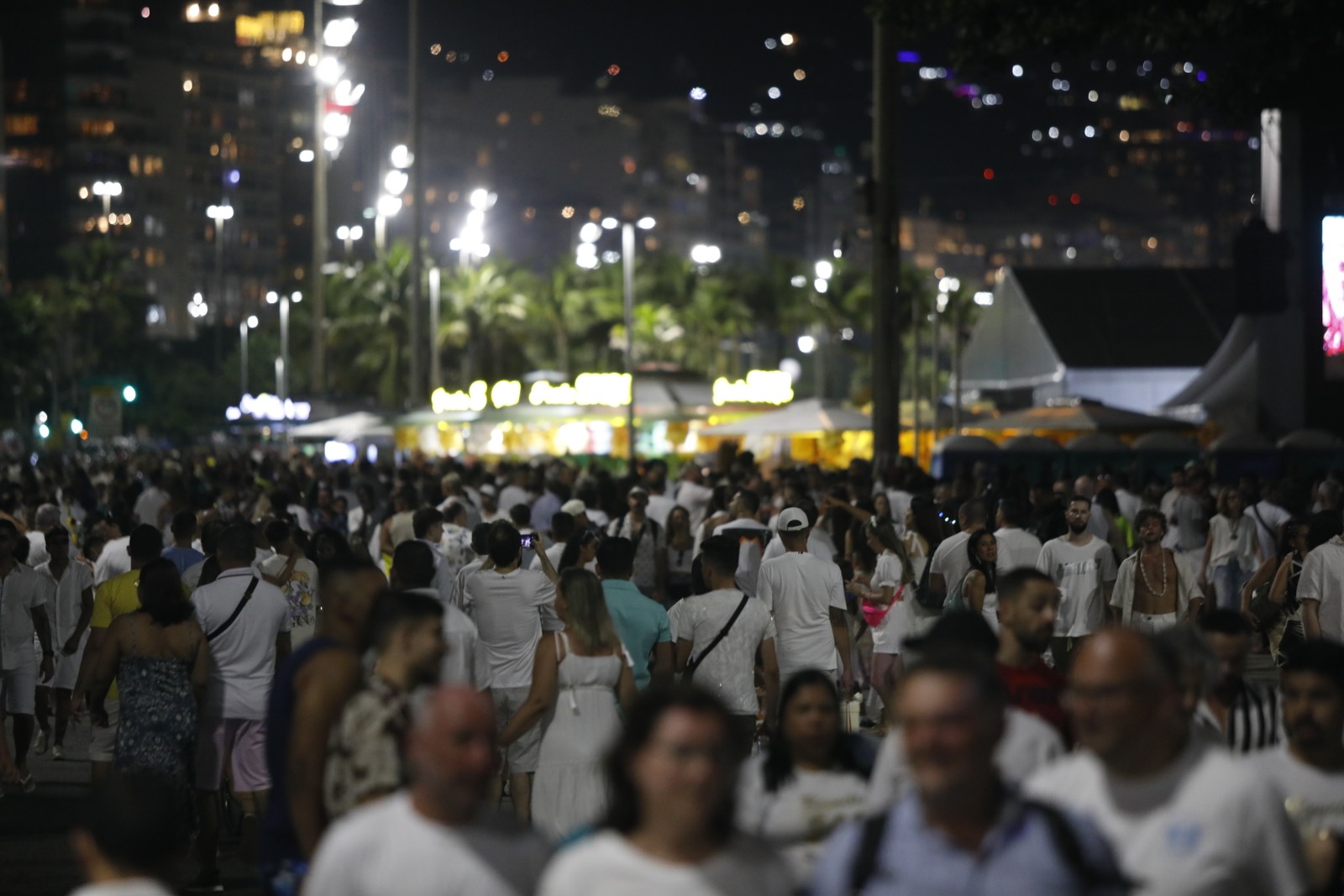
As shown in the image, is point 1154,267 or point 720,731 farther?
point 1154,267

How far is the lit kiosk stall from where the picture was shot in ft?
141

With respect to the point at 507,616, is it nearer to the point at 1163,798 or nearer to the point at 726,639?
the point at 726,639

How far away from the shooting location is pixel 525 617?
10352 millimetres

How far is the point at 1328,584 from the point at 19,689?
305 inches

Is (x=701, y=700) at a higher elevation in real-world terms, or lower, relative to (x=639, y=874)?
higher

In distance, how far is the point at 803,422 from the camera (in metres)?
37.5

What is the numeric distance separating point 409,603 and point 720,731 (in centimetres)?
189

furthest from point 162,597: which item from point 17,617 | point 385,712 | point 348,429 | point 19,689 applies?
point 348,429

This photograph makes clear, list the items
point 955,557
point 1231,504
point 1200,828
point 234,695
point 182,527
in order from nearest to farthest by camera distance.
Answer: point 1200,828 < point 234,695 < point 955,557 < point 182,527 < point 1231,504

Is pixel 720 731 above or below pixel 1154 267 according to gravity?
below

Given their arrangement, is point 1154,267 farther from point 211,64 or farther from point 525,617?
point 211,64

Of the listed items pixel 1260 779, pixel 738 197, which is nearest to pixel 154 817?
pixel 1260 779

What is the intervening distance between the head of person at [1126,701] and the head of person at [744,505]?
1069 centimetres

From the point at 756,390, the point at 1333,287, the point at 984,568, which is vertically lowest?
the point at 984,568
